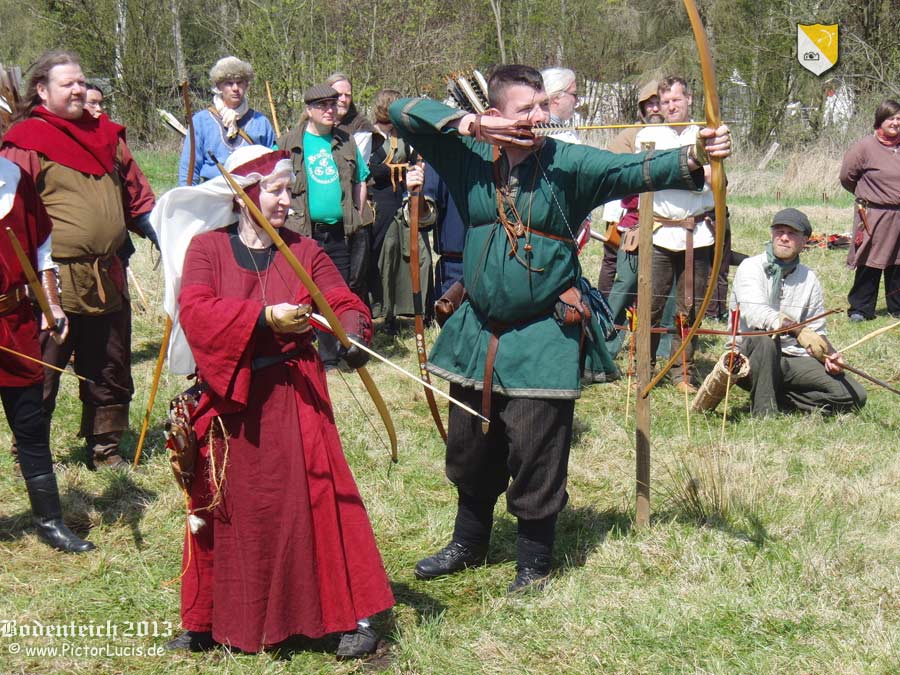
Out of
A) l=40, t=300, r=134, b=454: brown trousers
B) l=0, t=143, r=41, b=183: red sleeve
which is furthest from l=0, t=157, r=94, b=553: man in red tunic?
l=40, t=300, r=134, b=454: brown trousers

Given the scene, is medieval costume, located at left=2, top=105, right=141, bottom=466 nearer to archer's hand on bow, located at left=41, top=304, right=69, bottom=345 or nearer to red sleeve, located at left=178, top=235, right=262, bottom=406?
archer's hand on bow, located at left=41, top=304, right=69, bottom=345

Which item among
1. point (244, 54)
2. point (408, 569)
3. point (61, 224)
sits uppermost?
point (244, 54)

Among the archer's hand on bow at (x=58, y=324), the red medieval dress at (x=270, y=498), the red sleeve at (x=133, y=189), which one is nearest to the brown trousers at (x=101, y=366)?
the red sleeve at (x=133, y=189)

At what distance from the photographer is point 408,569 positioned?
4.09 meters

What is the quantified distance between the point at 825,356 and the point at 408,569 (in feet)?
9.21

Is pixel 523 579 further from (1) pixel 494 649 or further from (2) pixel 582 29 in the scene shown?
(2) pixel 582 29

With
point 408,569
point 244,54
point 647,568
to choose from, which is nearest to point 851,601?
point 647,568

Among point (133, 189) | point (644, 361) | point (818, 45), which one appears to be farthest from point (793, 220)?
point (818, 45)

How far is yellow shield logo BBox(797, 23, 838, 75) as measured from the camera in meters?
19.7

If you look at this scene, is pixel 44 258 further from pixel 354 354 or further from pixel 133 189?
pixel 354 354

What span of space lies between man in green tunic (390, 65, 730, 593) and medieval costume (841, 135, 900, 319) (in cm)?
566

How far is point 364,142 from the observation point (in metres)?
7.46

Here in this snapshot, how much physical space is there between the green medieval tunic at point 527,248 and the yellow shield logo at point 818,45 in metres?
17.9

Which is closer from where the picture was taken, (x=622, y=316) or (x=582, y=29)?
(x=622, y=316)
